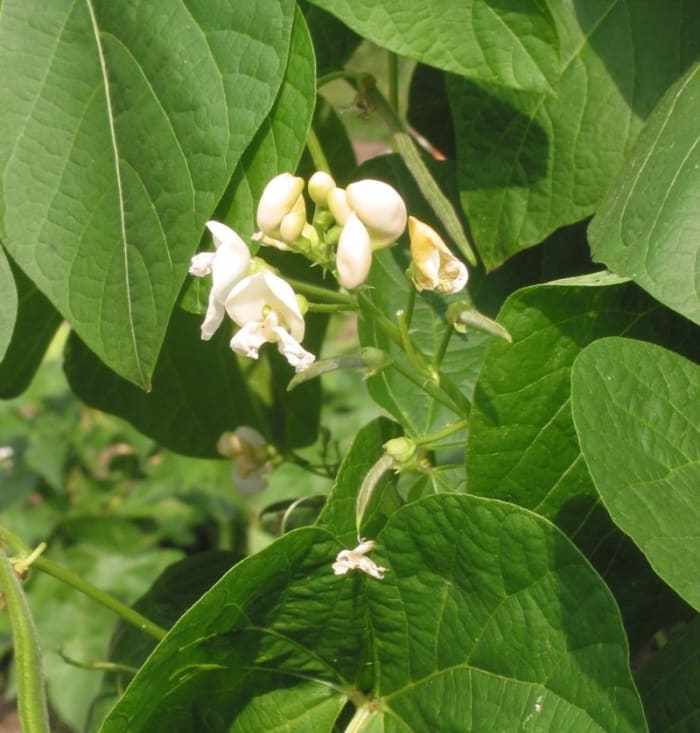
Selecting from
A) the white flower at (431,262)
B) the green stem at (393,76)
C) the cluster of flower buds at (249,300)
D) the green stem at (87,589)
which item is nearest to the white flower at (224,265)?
the cluster of flower buds at (249,300)

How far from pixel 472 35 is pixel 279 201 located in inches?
7.1

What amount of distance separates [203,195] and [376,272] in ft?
0.78

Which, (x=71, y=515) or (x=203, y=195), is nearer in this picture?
(x=203, y=195)

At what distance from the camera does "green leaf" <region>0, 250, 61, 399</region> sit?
3.65ft

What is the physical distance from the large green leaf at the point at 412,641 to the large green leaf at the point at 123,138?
0.58 ft

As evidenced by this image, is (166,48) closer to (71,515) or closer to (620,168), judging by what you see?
(620,168)

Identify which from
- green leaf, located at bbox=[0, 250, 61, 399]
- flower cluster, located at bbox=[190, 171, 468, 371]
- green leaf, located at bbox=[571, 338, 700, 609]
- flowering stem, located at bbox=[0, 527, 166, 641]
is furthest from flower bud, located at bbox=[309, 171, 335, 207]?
green leaf, located at bbox=[0, 250, 61, 399]

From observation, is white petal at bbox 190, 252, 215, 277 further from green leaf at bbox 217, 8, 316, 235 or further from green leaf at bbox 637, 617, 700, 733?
green leaf at bbox 637, 617, 700, 733

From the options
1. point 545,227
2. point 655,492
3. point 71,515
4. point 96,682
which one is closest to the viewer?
point 655,492

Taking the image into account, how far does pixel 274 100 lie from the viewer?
0.78 meters

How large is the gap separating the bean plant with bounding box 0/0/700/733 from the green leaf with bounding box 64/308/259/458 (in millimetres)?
252

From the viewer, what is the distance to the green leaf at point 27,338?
111 cm

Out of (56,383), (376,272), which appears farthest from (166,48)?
(56,383)

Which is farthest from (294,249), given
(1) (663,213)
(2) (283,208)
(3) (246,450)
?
(3) (246,450)
